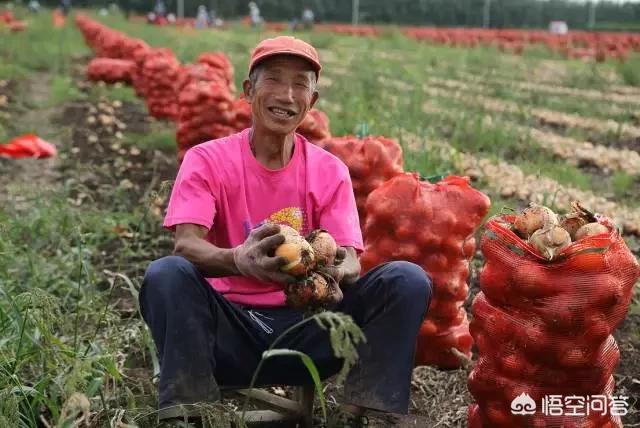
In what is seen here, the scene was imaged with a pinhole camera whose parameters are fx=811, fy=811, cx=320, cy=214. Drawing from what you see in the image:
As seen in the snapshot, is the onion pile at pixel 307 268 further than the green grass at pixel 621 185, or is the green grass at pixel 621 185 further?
the green grass at pixel 621 185

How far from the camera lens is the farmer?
2203mm

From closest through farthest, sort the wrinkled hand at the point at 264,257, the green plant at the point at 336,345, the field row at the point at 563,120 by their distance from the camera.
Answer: the green plant at the point at 336,345 → the wrinkled hand at the point at 264,257 → the field row at the point at 563,120

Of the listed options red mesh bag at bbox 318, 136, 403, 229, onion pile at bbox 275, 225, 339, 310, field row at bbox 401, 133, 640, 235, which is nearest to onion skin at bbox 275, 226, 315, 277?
onion pile at bbox 275, 225, 339, 310

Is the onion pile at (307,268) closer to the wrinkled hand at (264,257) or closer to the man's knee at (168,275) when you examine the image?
the wrinkled hand at (264,257)

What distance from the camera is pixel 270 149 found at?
2527mm

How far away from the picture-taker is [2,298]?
2992mm

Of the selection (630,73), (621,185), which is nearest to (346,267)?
(621,185)

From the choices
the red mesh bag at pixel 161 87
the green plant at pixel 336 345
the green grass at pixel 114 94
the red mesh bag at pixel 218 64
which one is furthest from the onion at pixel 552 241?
the green grass at pixel 114 94

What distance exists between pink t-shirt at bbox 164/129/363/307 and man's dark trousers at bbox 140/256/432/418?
0.13 metres

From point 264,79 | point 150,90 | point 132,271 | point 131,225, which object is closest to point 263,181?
point 264,79

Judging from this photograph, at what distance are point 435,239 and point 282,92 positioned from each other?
906mm

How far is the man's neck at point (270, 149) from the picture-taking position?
8.26 feet

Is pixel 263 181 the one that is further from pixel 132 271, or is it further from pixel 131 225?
pixel 131 225

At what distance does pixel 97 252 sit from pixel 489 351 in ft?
8.23
